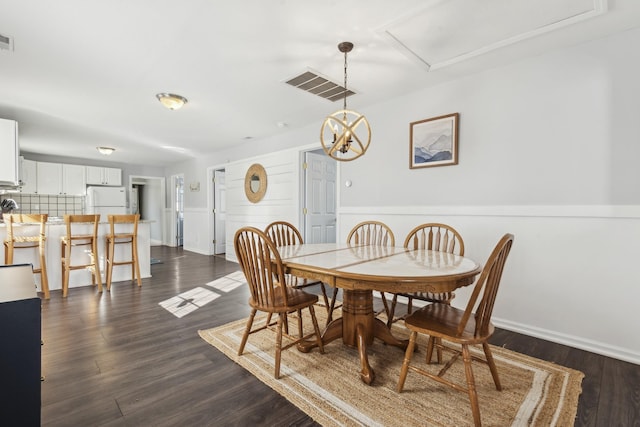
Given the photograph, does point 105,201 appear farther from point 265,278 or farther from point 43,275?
point 265,278

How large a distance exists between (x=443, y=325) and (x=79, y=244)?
4250mm

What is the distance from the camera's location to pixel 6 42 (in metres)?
2.23

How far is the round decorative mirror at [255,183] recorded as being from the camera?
5273mm

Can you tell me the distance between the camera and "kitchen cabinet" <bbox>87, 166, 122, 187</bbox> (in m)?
7.00

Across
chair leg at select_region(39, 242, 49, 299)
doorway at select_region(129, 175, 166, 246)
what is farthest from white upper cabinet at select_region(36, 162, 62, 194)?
chair leg at select_region(39, 242, 49, 299)

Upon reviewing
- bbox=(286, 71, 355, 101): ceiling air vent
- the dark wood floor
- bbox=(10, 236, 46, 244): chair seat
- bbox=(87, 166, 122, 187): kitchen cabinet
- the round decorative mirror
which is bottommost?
the dark wood floor

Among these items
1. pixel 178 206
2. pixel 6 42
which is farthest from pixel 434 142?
pixel 178 206

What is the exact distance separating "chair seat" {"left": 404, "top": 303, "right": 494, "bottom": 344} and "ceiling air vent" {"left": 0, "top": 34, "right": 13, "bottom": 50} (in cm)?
342

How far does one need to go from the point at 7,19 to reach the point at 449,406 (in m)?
3.64

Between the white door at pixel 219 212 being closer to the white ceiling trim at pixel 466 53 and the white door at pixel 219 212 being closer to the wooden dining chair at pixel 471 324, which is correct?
the white ceiling trim at pixel 466 53

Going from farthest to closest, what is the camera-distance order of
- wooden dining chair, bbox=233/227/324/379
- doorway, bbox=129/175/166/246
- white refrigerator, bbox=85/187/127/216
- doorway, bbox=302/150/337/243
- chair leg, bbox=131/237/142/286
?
1. doorway, bbox=129/175/166/246
2. white refrigerator, bbox=85/187/127/216
3. doorway, bbox=302/150/337/243
4. chair leg, bbox=131/237/142/286
5. wooden dining chair, bbox=233/227/324/379

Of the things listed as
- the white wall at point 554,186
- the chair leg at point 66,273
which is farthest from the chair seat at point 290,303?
the chair leg at point 66,273

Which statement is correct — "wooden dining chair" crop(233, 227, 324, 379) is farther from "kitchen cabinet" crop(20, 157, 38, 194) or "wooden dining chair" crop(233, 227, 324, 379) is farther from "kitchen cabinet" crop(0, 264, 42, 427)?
"kitchen cabinet" crop(20, 157, 38, 194)

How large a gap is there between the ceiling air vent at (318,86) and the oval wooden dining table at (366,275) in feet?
5.37
